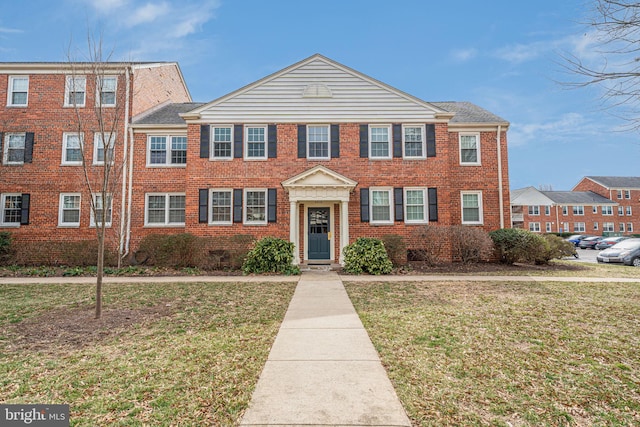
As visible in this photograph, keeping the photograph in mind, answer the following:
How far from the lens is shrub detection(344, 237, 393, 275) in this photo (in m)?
11.1

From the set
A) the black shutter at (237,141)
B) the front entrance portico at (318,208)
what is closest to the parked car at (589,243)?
the front entrance portico at (318,208)

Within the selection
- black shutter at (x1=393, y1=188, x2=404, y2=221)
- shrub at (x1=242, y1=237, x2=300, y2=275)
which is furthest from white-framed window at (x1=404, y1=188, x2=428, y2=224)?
shrub at (x1=242, y1=237, x2=300, y2=275)

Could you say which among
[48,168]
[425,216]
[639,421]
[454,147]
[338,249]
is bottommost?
[639,421]

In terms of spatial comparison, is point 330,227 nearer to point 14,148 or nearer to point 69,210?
point 69,210

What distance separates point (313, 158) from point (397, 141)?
3571 millimetres

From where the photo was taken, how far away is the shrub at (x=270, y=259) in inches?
444

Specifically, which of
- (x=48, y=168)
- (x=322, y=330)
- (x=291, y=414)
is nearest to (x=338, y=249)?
(x=322, y=330)

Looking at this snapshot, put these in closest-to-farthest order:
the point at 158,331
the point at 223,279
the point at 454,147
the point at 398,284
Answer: the point at 158,331 → the point at 398,284 → the point at 223,279 → the point at 454,147

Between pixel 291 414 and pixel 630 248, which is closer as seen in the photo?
pixel 291 414

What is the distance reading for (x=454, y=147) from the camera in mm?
14805

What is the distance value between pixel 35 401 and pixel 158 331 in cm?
203

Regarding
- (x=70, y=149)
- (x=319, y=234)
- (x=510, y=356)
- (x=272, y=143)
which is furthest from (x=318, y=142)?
(x=510, y=356)

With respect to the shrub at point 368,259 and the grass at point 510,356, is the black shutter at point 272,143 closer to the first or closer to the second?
the shrub at point 368,259

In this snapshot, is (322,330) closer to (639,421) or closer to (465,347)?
(465,347)
